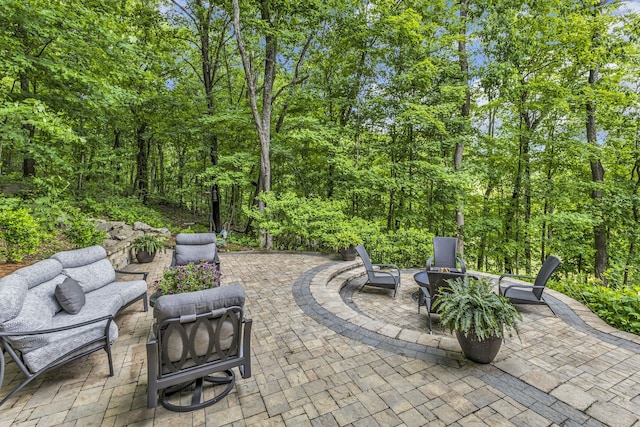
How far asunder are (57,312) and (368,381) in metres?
3.32

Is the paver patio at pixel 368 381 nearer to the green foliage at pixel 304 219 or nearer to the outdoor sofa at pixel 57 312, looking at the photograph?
the outdoor sofa at pixel 57 312

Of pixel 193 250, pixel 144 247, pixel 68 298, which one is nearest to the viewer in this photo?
pixel 68 298

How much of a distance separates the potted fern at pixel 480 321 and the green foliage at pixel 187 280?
8.76 feet

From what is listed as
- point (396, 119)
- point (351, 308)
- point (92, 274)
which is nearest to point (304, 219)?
point (351, 308)

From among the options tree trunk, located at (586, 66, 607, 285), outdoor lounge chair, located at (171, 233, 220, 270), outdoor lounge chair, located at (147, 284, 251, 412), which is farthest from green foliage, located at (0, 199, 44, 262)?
tree trunk, located at (586, 66, 607, 285)

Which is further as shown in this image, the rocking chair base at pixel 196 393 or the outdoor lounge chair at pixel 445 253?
the outdoor lounge chair at pixel 445 253

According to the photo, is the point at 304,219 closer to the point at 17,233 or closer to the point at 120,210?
the point at 17,233

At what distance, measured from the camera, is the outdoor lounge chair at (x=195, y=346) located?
1995 millimetres

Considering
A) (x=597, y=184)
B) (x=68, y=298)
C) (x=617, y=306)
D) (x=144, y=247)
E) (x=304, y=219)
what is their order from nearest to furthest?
(x=68, y=298), (x=617, y=306), (x=144, y=247), (x=304, y=219), (x=597, y=184)

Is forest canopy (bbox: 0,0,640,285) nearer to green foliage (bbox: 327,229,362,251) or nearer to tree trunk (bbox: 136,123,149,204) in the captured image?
tree trunk (bbox: 136,123,149,204)

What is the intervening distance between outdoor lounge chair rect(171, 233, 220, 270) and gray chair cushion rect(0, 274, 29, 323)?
2701 mm

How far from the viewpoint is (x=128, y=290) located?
356 centimetres

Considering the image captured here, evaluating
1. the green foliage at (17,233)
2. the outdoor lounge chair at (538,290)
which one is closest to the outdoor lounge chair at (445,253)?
the outdoor lounge chair at (538,290)

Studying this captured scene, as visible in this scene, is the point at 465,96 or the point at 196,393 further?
the point at 465,96
